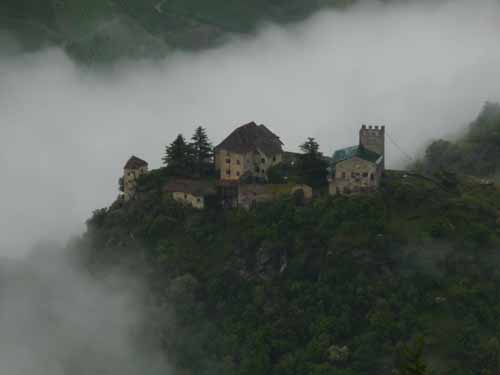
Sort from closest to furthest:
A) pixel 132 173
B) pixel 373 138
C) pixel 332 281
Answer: pixel 332 281, pixel 373 138, pixel 132 173

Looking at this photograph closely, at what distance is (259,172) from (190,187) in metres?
6.34

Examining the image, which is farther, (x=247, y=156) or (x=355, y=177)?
(x=247, y=156)

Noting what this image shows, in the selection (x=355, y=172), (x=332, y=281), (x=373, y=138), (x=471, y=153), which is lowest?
(x=332, y=281)

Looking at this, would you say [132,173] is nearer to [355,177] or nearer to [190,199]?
[190,199]

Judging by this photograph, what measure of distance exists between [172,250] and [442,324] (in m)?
26.9

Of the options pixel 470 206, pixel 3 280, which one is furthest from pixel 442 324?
pixel 3 280

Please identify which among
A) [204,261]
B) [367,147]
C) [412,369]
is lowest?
[412,369]

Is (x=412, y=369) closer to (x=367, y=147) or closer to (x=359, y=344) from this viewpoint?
(x=359, y=344)

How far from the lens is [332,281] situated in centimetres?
10769

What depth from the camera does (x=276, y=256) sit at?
11150cm

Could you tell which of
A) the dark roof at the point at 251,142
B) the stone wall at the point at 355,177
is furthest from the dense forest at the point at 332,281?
the dark roof at the point at 251,142

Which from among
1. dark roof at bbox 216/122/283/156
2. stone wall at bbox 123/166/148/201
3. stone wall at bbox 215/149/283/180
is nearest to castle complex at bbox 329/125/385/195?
stone wall at bbox 215/149/283/180

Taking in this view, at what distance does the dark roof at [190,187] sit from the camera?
117 meters

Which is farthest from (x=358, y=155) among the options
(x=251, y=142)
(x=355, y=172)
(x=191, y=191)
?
(x=191, y=191)
